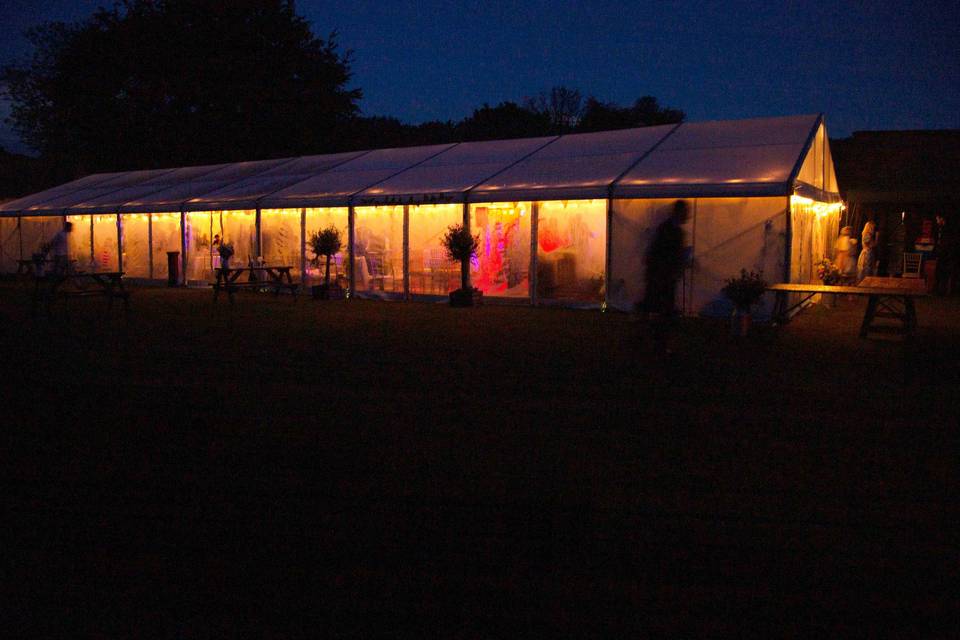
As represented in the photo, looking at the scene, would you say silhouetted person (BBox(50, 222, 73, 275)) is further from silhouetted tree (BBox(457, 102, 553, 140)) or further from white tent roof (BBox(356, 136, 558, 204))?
silhouetted tree (BBox(457, 102, 553, 140))

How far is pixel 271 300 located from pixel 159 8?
22077 mm

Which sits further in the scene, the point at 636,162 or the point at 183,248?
the point at 183,248

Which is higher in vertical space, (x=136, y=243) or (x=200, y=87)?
(x=200, y=87)

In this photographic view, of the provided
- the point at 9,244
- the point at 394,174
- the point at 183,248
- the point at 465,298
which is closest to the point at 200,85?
the point at 9,244

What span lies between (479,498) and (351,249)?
1146 centimetres

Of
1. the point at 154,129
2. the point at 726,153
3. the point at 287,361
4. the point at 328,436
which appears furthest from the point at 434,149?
the point at 154,129

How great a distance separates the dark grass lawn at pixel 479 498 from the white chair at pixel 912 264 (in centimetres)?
979

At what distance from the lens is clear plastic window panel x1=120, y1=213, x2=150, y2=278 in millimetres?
18031

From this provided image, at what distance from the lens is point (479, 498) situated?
10.5ft

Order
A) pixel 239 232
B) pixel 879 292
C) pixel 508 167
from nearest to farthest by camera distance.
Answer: pixel 879 292 < pixel 508 167 < pixel 239 232

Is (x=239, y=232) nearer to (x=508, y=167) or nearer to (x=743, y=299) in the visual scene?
(x=508, y=167)

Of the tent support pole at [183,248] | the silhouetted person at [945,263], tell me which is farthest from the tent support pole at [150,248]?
the silhouetted person at [945,263]

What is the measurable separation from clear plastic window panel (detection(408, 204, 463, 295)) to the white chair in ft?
31.0

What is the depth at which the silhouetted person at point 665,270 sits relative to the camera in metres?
6.55
